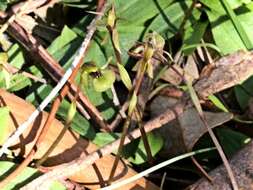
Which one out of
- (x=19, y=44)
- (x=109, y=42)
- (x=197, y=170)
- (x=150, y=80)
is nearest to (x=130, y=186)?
(x=197, y=170)

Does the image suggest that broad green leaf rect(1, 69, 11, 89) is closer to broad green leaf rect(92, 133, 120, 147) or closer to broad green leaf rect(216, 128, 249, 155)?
broad green leaf rect(92, 133, 120, 147)

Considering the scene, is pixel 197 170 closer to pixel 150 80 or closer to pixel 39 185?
pixel 150 80

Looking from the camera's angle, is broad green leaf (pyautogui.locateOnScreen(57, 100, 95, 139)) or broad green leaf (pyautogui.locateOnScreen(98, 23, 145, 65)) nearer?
broad green leaf (pyautogui.locateOnScreen(57, 100, 95, 139))

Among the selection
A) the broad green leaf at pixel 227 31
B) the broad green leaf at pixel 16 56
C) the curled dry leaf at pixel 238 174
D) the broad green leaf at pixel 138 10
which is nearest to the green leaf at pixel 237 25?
the broad green leaf at pixel 227 31

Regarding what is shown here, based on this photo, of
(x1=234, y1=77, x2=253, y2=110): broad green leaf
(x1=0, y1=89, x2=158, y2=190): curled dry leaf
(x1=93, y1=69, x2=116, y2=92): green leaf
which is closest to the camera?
(x1=93, y1=69, x2=116, y2=92): green leaf

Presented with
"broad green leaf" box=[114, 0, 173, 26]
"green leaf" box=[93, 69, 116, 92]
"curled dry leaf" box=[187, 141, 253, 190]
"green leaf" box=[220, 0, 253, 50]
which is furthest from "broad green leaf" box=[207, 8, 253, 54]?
"green leaf" box=[93, 69, 116, 92]

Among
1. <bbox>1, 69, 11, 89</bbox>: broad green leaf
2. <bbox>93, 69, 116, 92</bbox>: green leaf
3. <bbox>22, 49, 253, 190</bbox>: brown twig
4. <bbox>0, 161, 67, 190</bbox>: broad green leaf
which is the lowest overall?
<bbox>22, 49, 253, 190</bbox>: brown twig
